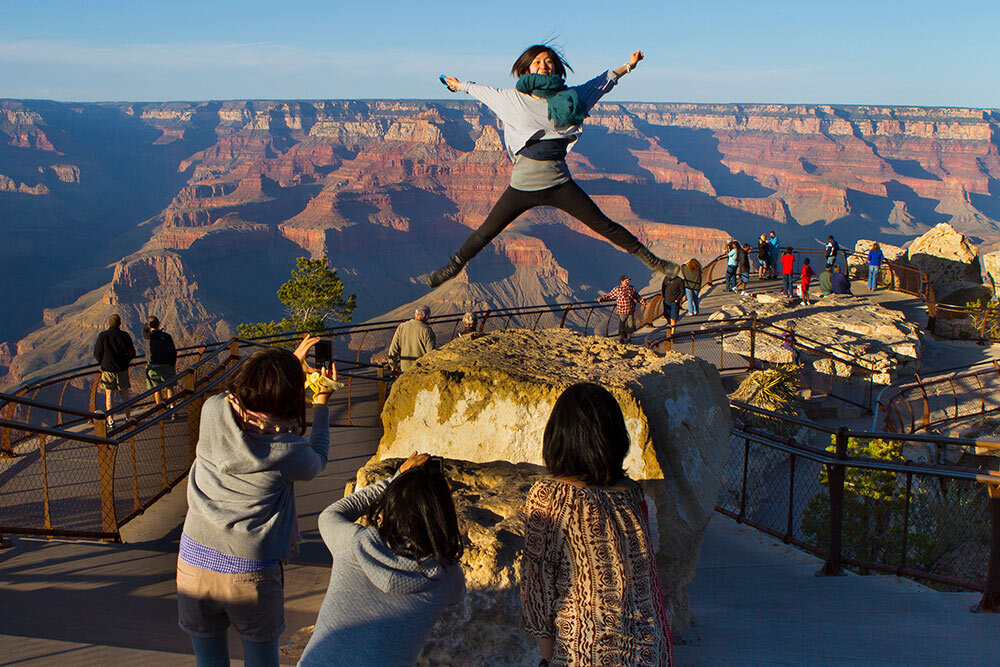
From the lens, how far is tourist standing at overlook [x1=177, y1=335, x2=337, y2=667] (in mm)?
2996

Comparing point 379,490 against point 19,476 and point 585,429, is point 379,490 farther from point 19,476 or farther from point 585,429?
point 19,476

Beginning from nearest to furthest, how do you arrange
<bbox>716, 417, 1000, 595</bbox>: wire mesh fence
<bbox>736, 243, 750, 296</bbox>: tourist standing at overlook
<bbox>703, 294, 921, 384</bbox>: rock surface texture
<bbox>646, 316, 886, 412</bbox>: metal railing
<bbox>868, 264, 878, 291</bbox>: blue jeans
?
<bbox>716, 417, 1000, 595</bbox>: wire mesh fence < <bbox>646, 316, 886, 412</bbox>: metal railing < <bbox>703, 294, 921, 384</bbox>: rock surface texture < <bbox>736, 243, 750, 296</bbox>: tourist standing at overlook < <bbox>868, 264, 878, 291</bbox>: blue jeans

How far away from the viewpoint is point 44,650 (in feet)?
13.0

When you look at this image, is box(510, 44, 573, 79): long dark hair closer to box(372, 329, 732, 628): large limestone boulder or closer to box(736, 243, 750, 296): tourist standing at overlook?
box(372, 329, 732, 628): large limestone boulder

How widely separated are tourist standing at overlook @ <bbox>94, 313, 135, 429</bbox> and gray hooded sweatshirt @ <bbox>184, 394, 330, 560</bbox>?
821 cm

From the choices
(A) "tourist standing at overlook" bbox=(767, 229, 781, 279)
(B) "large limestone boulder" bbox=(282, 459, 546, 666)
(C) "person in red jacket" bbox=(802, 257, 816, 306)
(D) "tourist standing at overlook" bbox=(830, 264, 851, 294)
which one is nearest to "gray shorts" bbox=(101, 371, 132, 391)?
(B) "large limestone boulder" bbox=(282, 459, 546, 666)

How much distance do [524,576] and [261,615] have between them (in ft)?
4.39

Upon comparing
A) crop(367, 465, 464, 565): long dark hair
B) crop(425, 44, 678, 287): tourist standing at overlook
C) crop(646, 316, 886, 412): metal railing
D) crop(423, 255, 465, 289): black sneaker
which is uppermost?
crop(425, 44, 678, 287): tourist standing at overlook

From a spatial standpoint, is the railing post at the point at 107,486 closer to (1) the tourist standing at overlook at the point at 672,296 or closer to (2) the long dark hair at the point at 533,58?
(2) the long dark hair at the point at 533,58

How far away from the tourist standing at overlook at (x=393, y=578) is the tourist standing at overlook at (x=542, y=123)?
302 centimetres

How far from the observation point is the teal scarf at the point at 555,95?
5.11 meters

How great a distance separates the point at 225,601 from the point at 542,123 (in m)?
3.65

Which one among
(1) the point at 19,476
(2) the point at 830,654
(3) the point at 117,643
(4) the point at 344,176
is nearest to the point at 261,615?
(3) the point at 117,643

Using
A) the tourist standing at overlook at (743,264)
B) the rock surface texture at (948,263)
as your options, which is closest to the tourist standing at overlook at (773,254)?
the tourist standing at overlook at (743,264)
